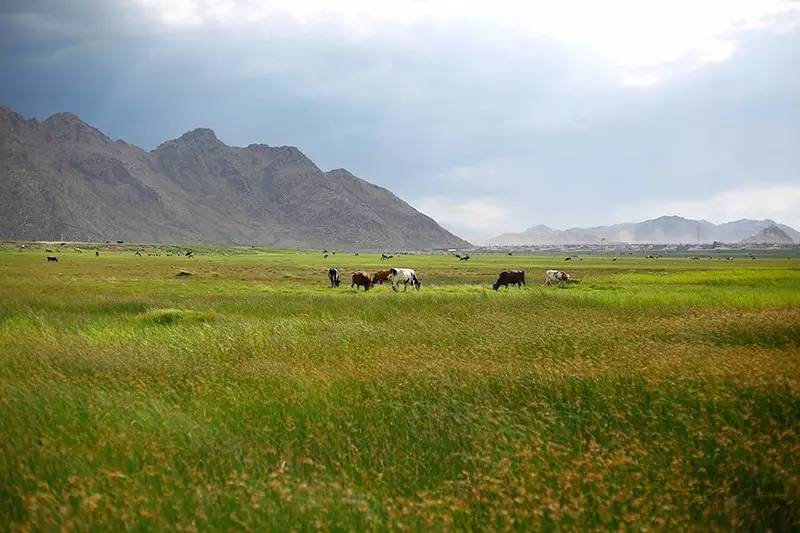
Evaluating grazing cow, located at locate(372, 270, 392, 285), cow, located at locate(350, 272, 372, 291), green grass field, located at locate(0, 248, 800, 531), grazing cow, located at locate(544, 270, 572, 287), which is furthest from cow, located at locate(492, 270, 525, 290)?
green grass field, located at locate(0, 248, 800, 531)

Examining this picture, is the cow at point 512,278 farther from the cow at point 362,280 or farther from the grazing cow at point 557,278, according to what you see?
the cow at point 362,280

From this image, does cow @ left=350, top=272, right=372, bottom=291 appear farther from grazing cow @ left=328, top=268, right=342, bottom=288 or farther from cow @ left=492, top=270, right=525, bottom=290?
cow @ left=492, top=270, right=525, bottom=290

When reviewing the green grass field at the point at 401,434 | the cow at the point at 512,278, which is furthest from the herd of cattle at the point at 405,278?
the green grass field at the point at 401,434

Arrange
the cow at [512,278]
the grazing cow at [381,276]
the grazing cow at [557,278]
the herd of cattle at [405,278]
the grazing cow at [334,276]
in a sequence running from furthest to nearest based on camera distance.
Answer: the grazing cow at [557,278], the grazing cow at [334,276], the grazing cow at [381,276], the cow at [512,278], the herd of cattle at [405,278]

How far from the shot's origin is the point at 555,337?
534 inches

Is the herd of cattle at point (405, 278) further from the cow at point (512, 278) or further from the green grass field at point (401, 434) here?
the green grass field at point (401, 434)

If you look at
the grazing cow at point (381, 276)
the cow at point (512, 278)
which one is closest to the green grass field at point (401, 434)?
the cow at point (512, 278)

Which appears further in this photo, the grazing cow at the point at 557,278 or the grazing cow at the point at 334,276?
the grazing cow at the point at 557,278

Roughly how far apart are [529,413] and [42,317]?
18.3 m

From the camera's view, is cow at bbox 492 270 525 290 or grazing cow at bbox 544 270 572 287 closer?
cow at bbox 492 270 525 290

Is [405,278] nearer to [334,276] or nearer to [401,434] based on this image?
[334,276]

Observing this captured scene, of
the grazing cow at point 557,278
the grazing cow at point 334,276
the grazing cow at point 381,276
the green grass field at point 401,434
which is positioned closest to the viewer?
the green grass field at point 401,434

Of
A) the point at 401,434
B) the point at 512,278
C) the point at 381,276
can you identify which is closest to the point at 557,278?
the point at 512,278

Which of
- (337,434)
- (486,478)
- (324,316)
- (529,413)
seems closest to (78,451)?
(337,434)
